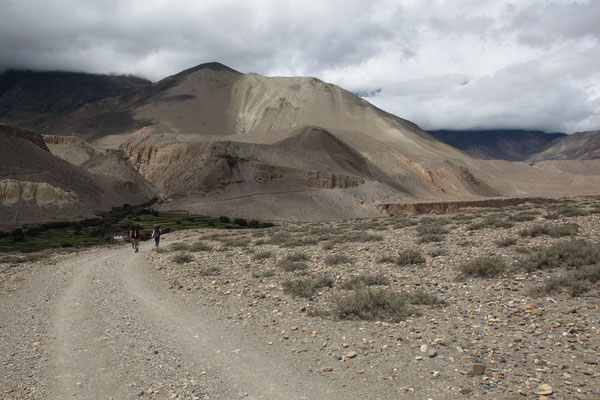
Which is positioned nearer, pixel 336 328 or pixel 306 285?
pixel 336 328

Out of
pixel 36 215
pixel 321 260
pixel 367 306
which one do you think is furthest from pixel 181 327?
Answer: pixel 36 215

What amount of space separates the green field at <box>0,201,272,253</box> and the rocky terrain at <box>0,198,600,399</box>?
15.8 meters

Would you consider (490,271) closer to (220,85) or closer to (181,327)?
(181,327)

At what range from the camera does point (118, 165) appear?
7519 centimetres

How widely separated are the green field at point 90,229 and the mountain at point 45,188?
352cm

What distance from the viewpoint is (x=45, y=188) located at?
47.6 metres

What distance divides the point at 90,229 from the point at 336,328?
37.3 meters

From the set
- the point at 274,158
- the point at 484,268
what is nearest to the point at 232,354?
the point at 484,268

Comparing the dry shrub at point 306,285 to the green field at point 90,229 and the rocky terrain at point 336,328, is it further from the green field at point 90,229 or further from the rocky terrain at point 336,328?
the green field at point 90,229

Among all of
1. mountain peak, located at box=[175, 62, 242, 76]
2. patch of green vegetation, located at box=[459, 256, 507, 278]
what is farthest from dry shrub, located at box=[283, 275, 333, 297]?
mountain peak, located at box=[175, 62, 242, 76]

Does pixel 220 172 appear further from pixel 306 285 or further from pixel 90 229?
pixel 306 285

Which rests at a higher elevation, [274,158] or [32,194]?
[274,158]

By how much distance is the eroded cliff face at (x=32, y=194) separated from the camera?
4459cm

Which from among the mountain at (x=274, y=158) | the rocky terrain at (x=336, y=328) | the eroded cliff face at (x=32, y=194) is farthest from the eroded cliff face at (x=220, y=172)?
the rocky terrain at (x=336, y=328)
